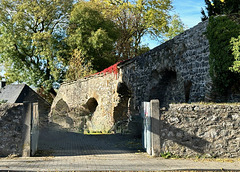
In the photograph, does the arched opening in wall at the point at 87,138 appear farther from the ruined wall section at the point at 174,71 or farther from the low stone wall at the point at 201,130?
the ruined wall section at the point at 174,71

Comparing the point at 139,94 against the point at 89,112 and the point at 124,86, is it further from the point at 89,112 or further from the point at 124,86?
the point at 89,112

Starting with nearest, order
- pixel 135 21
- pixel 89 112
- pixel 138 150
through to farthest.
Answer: pixel 138 150 → pixel 89 112 → pixel 135 21

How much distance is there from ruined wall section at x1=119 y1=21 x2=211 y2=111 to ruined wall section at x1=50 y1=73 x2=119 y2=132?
8.12ft

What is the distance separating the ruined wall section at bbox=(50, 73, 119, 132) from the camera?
715 inches

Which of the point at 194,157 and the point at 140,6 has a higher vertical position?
the point at 140,6

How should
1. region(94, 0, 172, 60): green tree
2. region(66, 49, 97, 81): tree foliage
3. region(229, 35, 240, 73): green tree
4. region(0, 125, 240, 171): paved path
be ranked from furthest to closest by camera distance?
region(94, 0, 172, 60): green tree
region(66, 49, 97, 81): tree foliage
region(229, 35, 240, 73): green tree
region(0, 125, 240, 171): paved path

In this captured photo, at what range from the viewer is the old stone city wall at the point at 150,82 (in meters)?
11.0

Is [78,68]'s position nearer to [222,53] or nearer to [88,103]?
[88,103]

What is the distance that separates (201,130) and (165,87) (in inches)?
237

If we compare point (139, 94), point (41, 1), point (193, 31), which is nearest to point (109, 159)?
point (193, 31)

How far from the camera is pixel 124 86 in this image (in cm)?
1672

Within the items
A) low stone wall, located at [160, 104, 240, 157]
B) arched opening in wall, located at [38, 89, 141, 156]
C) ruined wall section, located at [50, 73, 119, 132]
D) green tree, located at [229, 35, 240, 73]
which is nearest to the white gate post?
low stone wall, located at [160, 104, 240, 157]

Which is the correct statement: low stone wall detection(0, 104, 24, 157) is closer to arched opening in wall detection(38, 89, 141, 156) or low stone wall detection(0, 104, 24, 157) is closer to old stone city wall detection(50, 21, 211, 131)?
arched opening in wall detection(38, 89, 141, 156)

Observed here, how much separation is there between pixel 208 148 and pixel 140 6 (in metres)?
26.8
